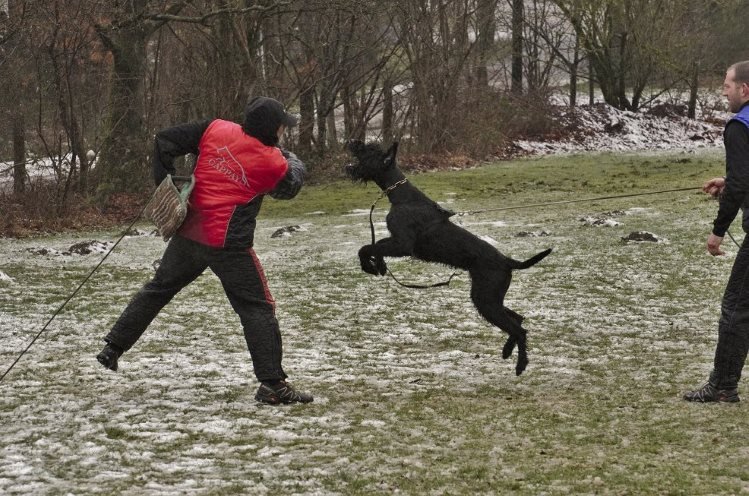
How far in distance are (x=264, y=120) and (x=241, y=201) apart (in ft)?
1.53

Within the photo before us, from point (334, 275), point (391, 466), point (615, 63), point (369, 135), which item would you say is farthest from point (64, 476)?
point (615, 63)

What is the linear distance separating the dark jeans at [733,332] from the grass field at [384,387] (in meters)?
0.23

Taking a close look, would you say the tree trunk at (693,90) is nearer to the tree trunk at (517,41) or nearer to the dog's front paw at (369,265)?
the tree trunk at (517,41)

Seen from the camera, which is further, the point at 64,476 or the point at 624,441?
the point at 624,441

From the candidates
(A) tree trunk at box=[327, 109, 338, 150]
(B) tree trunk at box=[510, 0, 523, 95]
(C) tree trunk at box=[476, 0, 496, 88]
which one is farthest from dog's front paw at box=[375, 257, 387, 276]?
(B) tree trunk at box=[510, 0, 523, 95]

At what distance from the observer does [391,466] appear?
14.0 feet

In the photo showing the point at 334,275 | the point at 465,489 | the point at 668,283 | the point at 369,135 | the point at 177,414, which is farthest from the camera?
the point at 369,135

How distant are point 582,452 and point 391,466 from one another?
89cm

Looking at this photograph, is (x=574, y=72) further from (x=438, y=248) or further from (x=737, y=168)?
(x=737, y=168)

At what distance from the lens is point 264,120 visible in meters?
5.34

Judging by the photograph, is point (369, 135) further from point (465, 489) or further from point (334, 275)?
point (465, 489)

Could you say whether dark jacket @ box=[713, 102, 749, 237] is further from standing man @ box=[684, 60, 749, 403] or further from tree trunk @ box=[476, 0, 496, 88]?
tree trunk @ box=[476, 0, 496, 88]

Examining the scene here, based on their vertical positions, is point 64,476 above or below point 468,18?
below

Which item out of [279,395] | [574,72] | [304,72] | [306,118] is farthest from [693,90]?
[279,395]
